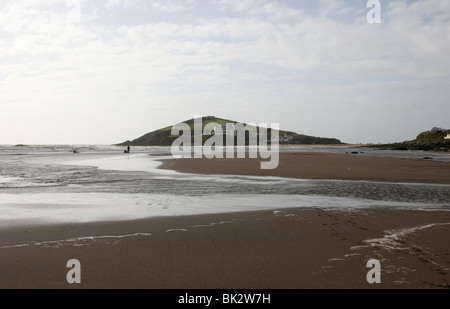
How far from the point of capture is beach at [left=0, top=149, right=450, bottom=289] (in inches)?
195

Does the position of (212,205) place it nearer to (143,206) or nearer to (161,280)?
(143,206)

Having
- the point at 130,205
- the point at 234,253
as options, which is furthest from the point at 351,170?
the point at 234,253

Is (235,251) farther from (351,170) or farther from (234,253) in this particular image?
(351,170)

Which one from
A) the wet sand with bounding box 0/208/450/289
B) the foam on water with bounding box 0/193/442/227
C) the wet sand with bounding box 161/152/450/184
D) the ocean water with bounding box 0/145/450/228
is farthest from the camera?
the wet sand with bounding box 161/152/450/184

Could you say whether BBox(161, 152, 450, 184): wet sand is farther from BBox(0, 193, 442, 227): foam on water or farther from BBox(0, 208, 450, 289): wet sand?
BBox(0, 208, 450, 289): wet sand

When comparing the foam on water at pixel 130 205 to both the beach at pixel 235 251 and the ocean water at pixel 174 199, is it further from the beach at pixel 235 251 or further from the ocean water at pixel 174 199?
the beach at pixel 235 251

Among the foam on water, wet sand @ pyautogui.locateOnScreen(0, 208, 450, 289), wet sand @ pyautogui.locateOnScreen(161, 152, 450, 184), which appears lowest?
wet sand @ pyautogui.locateOnScreen(0, 208, 450, 289)

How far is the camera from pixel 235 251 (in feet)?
20.8

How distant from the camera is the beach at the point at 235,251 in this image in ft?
16.2

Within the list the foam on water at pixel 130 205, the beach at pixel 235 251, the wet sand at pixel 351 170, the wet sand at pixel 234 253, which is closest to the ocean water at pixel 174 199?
the foam on water at pixel 130 205

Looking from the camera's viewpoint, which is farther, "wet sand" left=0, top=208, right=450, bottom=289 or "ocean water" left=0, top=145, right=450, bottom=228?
"ocean water" left=0, top=145, right=450, bottom=228

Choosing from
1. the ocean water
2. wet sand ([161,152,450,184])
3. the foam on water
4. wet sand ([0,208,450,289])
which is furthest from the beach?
wet sand ([161,152,450,184])

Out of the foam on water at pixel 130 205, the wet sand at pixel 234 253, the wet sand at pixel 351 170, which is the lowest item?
the wet sand at pixel 234 253
